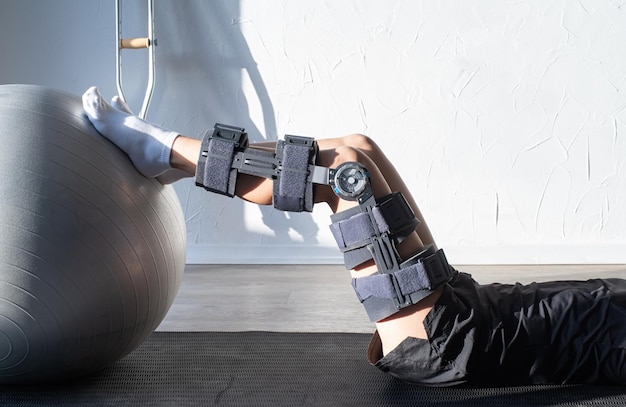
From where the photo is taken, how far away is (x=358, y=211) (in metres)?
1.70

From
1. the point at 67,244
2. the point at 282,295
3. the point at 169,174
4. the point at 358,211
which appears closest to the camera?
the point at 67,244

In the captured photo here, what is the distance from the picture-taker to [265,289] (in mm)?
3146

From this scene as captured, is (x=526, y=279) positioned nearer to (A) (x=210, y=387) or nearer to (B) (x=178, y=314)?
(B) (x=178, y=314)

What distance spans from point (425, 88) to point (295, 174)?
195 centimetres

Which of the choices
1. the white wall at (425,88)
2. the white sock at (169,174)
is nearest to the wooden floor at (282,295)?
the white wall at (425,88)

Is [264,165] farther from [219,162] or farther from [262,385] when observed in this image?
[262,385]

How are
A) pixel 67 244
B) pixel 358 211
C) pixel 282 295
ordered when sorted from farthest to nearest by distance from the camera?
pixel 282 295 < pixel 358 211 < pixel 67 244

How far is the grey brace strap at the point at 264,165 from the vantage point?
1.69m

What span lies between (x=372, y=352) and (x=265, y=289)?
1.35 metres

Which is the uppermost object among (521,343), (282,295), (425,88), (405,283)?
(425,88)

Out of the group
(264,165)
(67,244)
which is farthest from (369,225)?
(67,244)

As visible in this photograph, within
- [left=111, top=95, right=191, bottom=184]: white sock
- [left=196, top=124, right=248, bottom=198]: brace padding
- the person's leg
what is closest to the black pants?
the person's leg

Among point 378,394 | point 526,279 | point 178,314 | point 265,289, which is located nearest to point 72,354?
point 378,394

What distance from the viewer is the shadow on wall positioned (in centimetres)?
355
